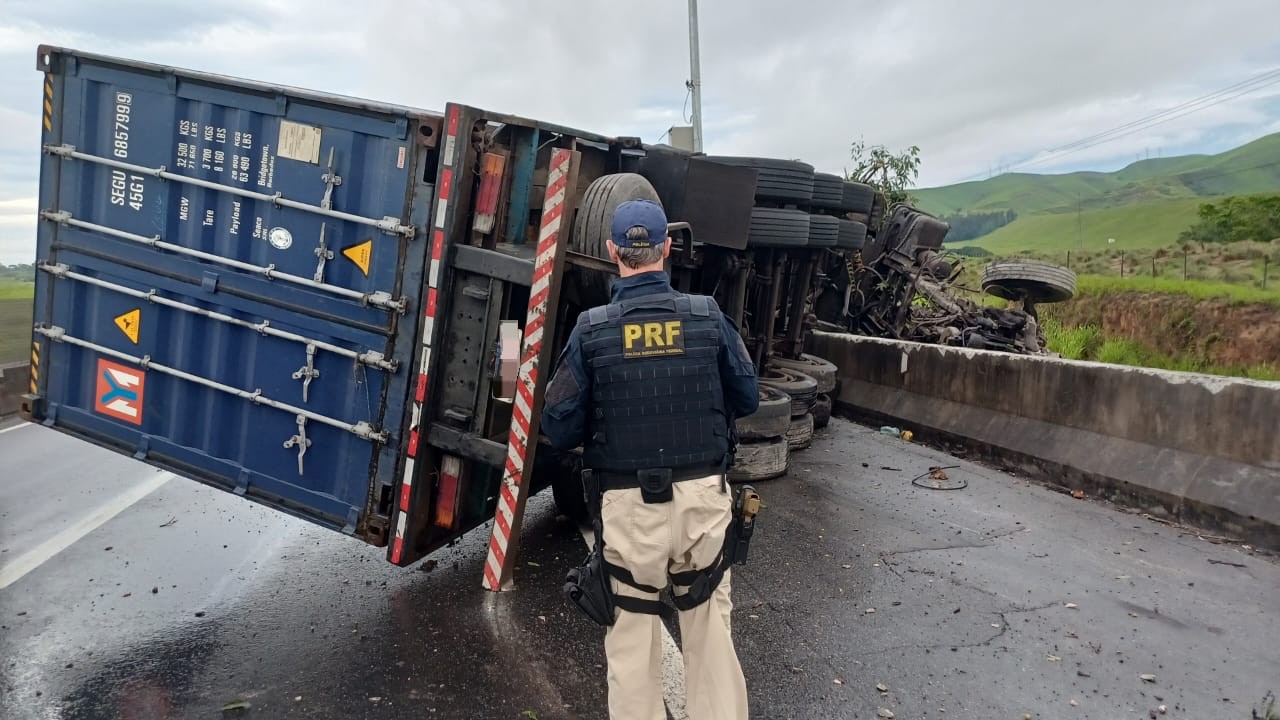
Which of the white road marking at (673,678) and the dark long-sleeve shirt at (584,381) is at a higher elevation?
the dark long-sleeve shirt at (584,381)

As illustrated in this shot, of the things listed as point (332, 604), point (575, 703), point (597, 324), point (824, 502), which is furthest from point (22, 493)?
point (824, 502)

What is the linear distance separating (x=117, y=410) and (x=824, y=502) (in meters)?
4.49

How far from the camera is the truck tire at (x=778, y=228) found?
6508 mm

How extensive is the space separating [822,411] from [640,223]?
20.7ft

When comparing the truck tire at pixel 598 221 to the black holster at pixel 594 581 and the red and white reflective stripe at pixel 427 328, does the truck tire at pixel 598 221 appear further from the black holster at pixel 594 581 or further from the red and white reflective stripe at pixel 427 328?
the black holster at pixel 594 581

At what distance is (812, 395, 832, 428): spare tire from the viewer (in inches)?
340

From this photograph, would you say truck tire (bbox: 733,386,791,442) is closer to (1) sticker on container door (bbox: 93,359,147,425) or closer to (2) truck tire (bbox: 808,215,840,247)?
(2) truck tire (bbox: 808,215,840,247)

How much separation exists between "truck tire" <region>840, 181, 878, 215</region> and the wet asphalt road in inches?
136

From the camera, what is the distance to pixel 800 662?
140 inches

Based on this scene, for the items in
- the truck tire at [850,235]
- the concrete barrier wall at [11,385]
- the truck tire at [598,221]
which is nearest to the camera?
the truck tire at [598,221]

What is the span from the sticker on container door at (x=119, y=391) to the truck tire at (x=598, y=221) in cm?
230

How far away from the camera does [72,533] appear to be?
16.4 ft

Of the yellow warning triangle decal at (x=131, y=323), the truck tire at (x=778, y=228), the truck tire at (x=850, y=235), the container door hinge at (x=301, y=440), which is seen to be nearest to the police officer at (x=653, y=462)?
the container door hinge at (x=301, y=440)

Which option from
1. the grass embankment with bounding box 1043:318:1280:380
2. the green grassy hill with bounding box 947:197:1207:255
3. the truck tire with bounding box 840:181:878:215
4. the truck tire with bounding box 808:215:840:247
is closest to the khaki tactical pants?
the truck tire with bounding box 808:215:840:247
